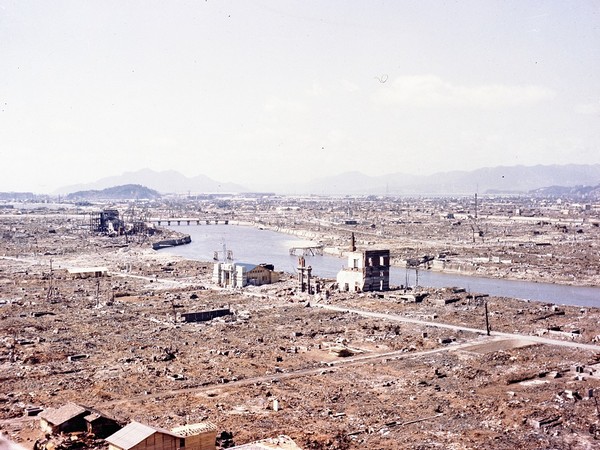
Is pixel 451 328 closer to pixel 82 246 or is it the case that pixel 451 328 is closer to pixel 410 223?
pixel 82 246

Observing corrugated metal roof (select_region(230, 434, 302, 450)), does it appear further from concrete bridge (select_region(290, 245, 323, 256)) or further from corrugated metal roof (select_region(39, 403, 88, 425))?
concrete bridge (select_region(290, 245, 323, 256))

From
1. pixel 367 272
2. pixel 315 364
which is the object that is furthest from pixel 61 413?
pixel 367 272

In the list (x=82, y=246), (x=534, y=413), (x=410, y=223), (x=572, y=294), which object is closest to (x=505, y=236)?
(x=410, y=223)

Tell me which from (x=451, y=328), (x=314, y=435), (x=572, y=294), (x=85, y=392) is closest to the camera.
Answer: (x=314, y=435)

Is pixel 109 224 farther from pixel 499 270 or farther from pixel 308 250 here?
pixel 499 270

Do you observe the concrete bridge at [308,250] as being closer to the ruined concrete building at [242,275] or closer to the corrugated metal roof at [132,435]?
the ruined concrete building at [242,275]

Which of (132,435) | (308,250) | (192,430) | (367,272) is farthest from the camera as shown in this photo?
(308,250)

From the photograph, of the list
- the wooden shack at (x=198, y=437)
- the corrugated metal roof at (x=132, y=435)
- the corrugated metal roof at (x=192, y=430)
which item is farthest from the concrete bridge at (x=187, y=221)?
the corrugated metal roof at (x=132, y=435)
